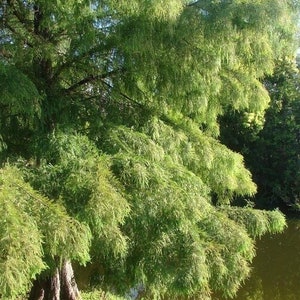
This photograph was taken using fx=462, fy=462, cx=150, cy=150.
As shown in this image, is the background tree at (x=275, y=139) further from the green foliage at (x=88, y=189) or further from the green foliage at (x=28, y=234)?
the green foliage at (x=28, y=234)

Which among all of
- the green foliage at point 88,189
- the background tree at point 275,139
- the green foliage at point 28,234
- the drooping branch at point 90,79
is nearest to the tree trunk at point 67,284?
Result: the drooping branch at point 90,79

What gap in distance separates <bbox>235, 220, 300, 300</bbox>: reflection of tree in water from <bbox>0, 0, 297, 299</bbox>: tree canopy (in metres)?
4.33

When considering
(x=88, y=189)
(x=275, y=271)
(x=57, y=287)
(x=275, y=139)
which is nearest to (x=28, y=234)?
(x=88, y=189)

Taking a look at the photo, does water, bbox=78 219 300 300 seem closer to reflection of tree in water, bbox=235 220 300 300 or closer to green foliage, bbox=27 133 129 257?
reflection of tree in water, bbox=235 220 300 300

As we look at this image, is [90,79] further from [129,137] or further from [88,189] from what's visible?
[88,189]

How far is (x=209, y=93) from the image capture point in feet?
11.3

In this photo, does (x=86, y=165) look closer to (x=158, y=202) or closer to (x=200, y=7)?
(x=158, y=202)

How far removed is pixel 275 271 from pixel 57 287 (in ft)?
19.3

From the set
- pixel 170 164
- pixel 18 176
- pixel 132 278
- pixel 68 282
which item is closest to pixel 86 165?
pixel 18 176

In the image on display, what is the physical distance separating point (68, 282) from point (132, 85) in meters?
2.06

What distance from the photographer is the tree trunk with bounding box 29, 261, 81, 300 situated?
4069 millimetres

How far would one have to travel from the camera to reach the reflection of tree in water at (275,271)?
754 centimetres

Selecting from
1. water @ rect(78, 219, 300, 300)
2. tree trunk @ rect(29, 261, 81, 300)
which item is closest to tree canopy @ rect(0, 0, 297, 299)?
tree trunk @ rect(29, 261, 81, 300)

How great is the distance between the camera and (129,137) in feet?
10.1
